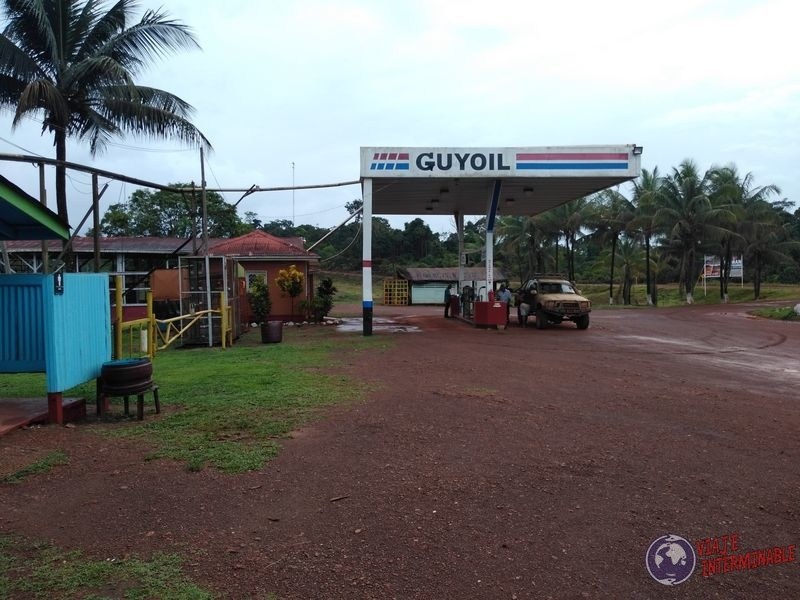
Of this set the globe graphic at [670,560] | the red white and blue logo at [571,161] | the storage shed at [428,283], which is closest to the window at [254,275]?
the red white and blue logo at [571,161]

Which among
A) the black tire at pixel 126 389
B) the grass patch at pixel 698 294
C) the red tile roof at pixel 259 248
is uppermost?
the red tile roof at pixel 259 248

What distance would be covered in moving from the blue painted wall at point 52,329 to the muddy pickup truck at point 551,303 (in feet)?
52.2

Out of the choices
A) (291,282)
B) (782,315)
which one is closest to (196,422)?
(291,282)

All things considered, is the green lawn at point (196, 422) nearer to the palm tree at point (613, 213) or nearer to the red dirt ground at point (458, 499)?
the red dirt ground at point (458, 499)

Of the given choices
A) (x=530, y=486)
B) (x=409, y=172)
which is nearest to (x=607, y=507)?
(x=530, y=486)

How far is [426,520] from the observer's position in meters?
4.13

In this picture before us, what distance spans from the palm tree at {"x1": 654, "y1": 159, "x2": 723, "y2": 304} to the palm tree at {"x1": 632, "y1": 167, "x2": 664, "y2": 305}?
445 millimetres

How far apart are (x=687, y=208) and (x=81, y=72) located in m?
38.6

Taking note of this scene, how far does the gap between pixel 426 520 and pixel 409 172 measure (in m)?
15.6

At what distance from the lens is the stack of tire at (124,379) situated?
23.2 feet

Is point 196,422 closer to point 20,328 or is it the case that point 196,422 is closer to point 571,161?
point 20,328

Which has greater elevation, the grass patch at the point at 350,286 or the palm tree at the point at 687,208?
the palm tree at the point at 687,208

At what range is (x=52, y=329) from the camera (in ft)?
21.4

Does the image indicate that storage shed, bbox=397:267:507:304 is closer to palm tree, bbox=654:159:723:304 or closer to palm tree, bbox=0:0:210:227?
palm tree, bbox=654:159:723:304
